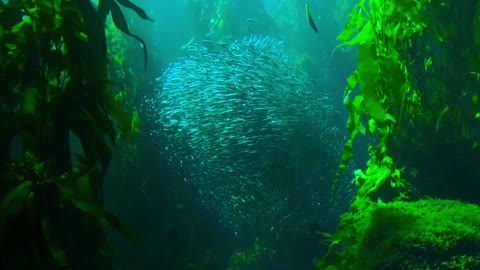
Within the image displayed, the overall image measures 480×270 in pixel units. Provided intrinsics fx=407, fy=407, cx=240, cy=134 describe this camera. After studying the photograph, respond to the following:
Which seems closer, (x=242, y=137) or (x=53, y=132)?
(x=53, y=132)

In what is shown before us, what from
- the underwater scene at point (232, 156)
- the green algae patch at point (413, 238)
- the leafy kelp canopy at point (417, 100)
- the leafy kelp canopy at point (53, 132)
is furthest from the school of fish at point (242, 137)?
the leafy kelp canopy at point (53, 132)

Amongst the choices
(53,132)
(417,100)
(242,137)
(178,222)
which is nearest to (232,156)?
(242,137)

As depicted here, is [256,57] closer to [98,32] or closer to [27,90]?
[98,32]

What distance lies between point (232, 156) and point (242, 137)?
1.14 ft

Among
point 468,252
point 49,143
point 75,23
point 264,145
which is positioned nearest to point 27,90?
point 49,143

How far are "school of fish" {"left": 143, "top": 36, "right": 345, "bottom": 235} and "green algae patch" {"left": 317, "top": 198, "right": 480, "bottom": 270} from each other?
139 inches

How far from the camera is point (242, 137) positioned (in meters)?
6.39

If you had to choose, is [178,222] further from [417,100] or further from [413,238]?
[413,238]

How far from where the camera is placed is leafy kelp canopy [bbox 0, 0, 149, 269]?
6.63ft

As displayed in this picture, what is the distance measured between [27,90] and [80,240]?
2.93 feet

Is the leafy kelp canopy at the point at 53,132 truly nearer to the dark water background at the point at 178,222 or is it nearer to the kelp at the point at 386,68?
the kelp at the point at 386,68

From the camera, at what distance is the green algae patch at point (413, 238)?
87.4 inches

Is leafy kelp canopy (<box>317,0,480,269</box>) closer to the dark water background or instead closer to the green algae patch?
the green algae patch

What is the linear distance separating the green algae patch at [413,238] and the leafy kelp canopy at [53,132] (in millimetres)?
1377
